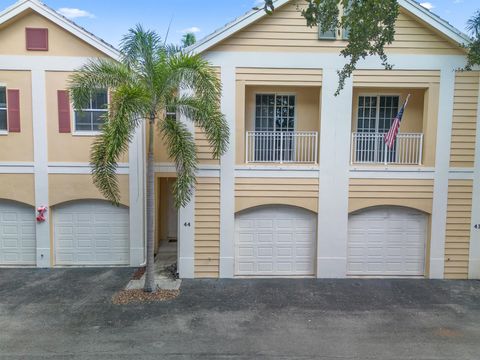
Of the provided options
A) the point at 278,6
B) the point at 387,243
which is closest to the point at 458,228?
the point at 387,243

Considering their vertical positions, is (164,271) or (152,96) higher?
(152,96)

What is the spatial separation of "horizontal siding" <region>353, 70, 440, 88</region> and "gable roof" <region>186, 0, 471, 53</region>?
115 centimetres

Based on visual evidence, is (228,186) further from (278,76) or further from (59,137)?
(59,137)

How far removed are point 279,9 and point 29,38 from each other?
7.82 m

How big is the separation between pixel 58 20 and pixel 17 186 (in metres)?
5.41

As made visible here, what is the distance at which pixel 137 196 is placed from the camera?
11.7 metres

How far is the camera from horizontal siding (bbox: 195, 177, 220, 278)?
34.9 feet

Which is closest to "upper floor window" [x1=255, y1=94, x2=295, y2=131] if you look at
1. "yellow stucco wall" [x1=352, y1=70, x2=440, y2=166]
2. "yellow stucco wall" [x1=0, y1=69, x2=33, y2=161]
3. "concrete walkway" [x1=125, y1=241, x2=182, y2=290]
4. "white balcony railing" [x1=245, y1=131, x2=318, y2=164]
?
"white balcony railing" [x1=245, y1=131, x2=318, y2=164]

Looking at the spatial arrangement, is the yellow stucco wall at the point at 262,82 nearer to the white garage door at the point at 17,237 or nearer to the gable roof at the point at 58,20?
the gable roof at the point at 58,20

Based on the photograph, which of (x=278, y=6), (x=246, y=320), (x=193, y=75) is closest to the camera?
(x=246, y=320)

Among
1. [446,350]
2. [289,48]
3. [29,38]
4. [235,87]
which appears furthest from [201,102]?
[446,350]

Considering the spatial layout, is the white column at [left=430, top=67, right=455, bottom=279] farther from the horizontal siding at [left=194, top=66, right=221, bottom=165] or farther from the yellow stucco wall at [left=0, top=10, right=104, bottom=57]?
the yellow stucco wall at [left=0, top=10, right=104, bottom=57]

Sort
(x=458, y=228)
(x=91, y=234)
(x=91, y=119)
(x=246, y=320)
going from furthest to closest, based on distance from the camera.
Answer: (x=91, y=234) → (x=91, y=119) → (x=458, y=228) → (x=246, y=320)

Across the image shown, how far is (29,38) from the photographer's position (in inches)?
435
